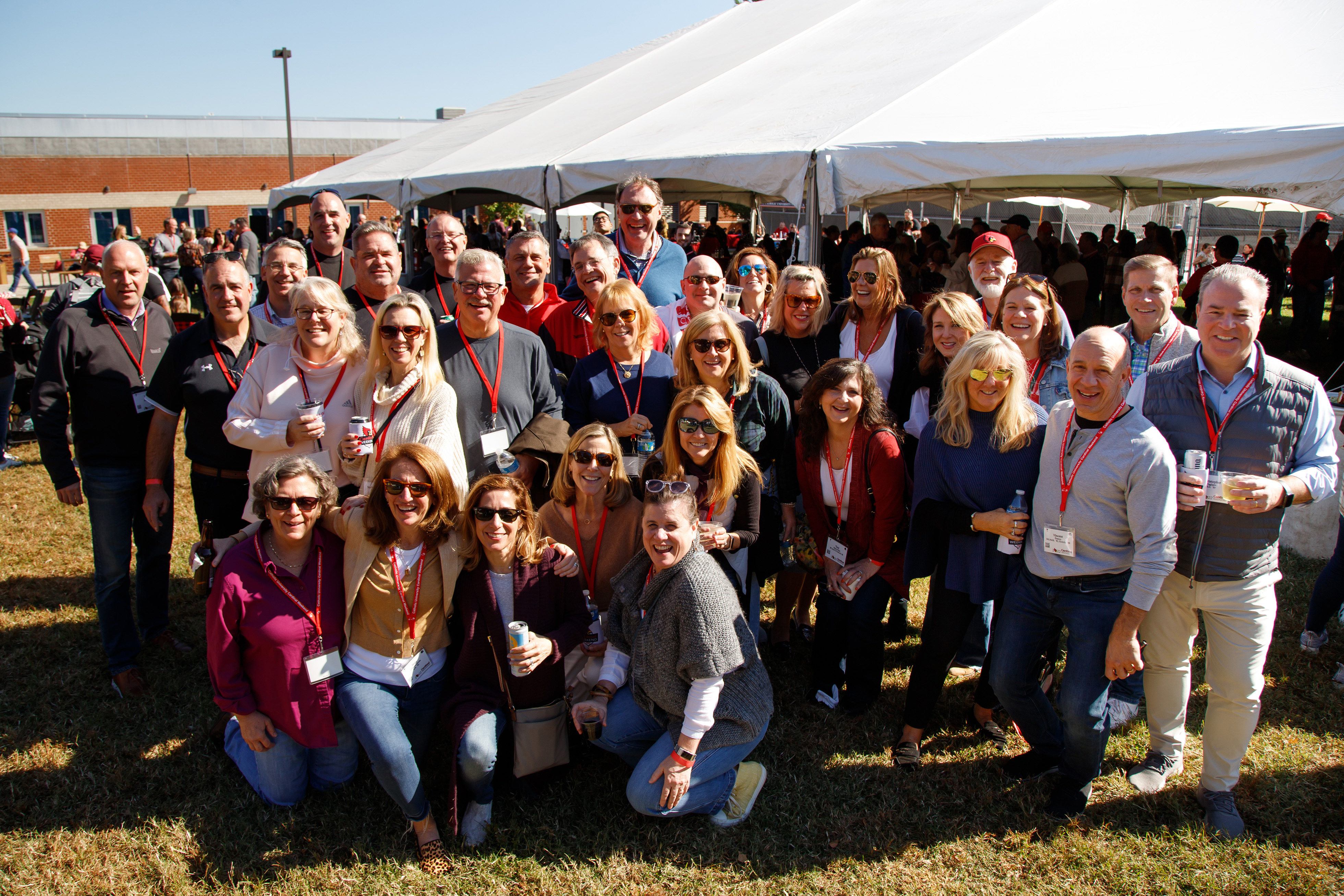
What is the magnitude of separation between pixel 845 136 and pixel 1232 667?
4.69m

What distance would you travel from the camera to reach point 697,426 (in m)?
3.35

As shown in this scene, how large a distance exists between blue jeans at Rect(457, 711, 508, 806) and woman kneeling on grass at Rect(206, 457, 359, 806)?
0.54 metres

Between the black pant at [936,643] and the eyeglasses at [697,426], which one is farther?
the eyeglasses at [697,426]

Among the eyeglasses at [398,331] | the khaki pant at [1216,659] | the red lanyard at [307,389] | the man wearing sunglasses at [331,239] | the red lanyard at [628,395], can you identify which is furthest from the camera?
the man wearing sunglasses at [331,239]

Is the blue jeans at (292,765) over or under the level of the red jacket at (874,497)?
under

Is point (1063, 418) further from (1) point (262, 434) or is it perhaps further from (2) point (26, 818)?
(2) point (26, 818)

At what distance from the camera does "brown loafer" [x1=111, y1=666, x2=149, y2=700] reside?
3824 mm

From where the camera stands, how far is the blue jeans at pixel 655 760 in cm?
286

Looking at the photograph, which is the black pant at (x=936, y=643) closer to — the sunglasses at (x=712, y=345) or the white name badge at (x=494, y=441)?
the sunglasses at (x=712, y=345)

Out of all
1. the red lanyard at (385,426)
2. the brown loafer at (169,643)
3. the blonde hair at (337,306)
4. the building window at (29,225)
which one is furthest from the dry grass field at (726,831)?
the building window at (29,225)

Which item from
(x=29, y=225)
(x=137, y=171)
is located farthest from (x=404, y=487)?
(x=137, y=171)

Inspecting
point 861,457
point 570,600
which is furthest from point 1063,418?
point 570,600

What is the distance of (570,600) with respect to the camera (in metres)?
3.19

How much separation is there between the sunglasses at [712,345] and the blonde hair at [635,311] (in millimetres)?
310
